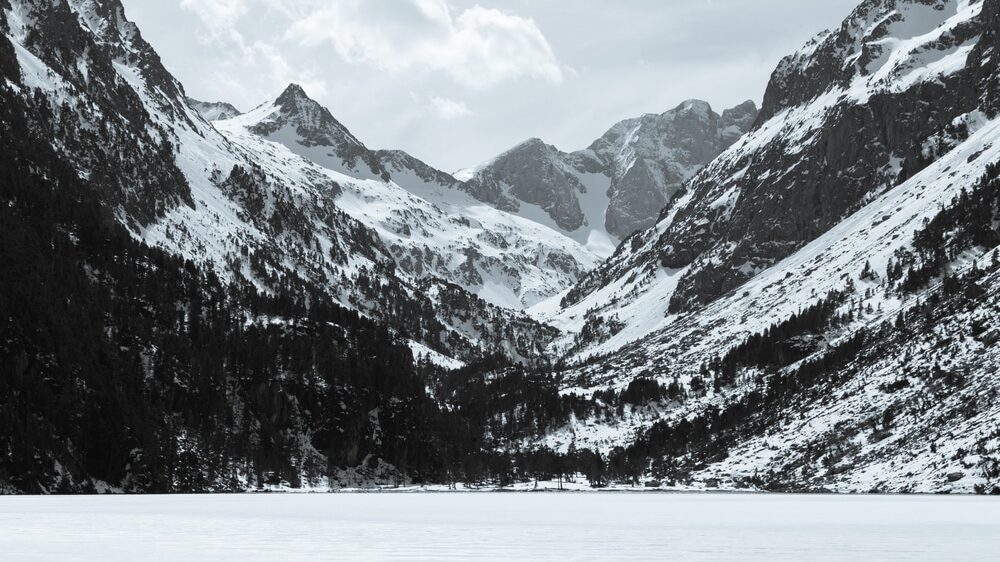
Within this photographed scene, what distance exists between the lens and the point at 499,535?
5209cm

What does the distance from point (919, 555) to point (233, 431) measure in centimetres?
14290

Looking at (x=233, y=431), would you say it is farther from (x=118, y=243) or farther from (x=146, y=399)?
(x=118, y=243)

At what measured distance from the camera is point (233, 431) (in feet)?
538

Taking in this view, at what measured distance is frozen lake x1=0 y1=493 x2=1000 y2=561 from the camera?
38531 mm

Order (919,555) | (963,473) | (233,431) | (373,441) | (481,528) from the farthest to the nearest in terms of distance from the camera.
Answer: (373,441)
(233,431)
(963,473)
(481,528)
(919,555)

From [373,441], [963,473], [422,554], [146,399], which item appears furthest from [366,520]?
[373,441]

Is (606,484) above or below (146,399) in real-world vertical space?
below

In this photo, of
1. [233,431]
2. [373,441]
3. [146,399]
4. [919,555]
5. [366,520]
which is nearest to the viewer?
[919,555]

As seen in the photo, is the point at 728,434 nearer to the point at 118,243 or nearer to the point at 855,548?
the point at 118,243

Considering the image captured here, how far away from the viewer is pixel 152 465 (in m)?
136

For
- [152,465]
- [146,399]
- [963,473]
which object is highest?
[146,399]

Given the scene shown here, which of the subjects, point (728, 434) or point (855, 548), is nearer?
point (855, 548)

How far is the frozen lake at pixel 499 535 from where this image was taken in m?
38.5

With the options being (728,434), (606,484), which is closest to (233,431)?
(606,484)
